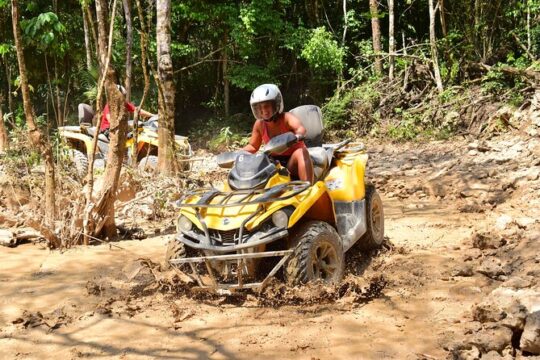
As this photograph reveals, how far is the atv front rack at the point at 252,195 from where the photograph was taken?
416 centimetres

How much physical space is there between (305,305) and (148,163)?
614cm

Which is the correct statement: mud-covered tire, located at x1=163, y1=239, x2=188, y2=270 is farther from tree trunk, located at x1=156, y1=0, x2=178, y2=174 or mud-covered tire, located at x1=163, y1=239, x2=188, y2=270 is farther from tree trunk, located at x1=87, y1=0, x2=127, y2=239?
tree trunk, located at x1=156, y1=0, x2=178, y2=174

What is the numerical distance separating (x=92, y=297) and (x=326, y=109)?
12.0 m

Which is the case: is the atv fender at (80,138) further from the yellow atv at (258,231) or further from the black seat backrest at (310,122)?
the yellow atv at (258,231)

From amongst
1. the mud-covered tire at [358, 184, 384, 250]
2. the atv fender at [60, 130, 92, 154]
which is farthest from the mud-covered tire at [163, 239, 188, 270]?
the atv fender at [60, 130, 92, 154]

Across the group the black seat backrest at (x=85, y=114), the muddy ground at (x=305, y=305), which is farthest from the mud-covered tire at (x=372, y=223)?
the black seat backrest at (x=85, y=114)

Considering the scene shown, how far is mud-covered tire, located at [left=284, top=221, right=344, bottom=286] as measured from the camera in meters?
4.11

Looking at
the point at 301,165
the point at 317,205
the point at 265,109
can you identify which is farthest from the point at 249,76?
the point at 317,205

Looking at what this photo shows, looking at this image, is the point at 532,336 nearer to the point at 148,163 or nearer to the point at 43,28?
the point at 148,163

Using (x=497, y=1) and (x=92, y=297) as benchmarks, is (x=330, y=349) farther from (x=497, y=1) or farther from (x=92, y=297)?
(x=497, y=1)

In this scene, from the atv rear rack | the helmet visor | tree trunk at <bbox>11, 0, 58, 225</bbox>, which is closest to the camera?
the atv rear rack

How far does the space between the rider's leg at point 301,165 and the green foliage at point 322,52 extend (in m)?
11.3

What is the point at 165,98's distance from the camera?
8.95 meters

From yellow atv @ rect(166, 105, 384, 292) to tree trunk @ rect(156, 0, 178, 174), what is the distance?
4.08 m
